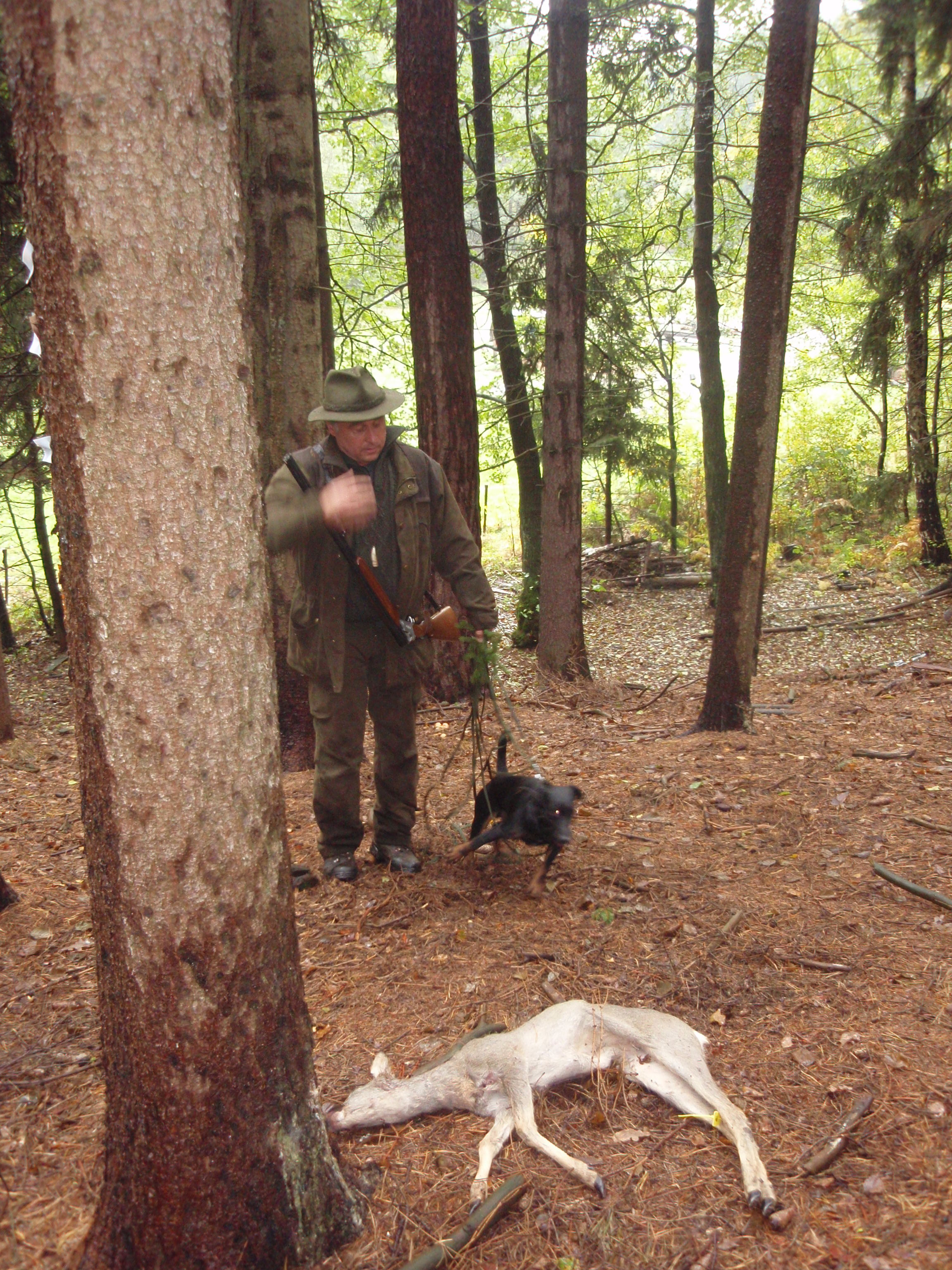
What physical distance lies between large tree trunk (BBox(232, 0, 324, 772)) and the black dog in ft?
7.86

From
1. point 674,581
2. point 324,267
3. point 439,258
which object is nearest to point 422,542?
point 439,258

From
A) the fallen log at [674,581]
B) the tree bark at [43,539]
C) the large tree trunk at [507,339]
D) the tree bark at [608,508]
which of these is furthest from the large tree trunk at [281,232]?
the fallen log at [674,581]

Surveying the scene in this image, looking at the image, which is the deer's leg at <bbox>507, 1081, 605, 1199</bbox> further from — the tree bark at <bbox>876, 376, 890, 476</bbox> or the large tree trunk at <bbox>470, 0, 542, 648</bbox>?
the tree bark at <bbox>876, 376, 890, 476</bbox>

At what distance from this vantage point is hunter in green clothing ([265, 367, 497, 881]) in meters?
4.01

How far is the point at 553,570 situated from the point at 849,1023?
22.9 ft

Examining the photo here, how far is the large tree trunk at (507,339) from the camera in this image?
12320mm

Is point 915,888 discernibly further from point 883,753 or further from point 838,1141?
point 883,753

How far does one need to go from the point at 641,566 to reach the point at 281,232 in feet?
38.8

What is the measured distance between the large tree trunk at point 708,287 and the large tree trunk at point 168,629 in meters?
9.96

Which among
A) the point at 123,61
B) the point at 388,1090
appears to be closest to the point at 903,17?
the point at 123,61

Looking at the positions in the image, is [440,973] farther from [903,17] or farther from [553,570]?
[903,17]

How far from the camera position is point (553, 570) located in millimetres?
9758

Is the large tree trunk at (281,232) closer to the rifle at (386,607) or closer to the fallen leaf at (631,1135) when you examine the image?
the rifle at (386,607)

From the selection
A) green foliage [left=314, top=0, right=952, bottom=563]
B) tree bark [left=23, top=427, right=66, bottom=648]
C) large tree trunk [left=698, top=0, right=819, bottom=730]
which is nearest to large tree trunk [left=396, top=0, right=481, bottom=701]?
green foliage [left=314, top=0, right=952, bottom=563]
